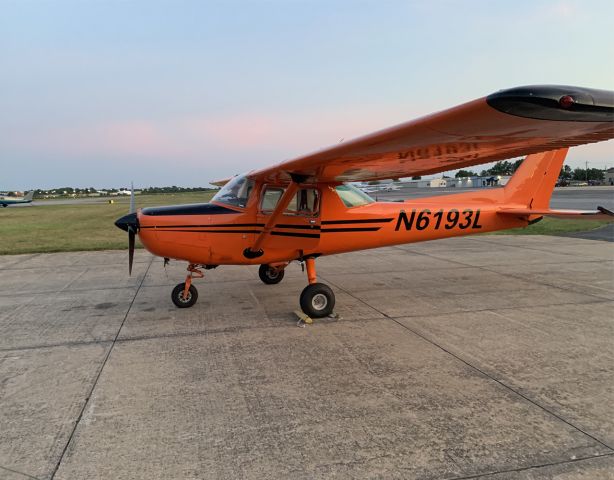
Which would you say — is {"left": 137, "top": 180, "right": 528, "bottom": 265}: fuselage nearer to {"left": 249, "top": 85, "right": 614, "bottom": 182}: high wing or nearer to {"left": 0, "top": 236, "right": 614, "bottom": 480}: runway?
{"left": 249, "top": 85, "right": 614, "bottom": 182}: high wing

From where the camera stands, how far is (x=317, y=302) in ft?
18.4

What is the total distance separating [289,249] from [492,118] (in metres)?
3.65

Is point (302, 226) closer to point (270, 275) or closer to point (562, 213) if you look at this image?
point (270, 275)

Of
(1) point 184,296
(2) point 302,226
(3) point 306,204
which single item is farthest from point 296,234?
(1) point 184,296

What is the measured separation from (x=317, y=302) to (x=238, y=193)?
198 cm

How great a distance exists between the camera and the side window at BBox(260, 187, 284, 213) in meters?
6.10

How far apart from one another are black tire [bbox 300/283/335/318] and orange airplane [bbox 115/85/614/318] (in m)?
0.01

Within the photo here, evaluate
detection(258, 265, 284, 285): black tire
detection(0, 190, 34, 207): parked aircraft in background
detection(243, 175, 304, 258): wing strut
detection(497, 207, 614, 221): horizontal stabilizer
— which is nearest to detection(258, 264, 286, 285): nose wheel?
detection(258, 265, 284, 285): black tire

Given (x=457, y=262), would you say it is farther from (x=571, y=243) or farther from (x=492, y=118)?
(x=492, y=118)

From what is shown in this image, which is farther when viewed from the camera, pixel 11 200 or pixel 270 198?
pixel 11 200

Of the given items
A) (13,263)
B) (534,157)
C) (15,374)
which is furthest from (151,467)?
(13,263)

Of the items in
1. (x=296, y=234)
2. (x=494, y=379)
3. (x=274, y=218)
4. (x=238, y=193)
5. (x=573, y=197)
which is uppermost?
(x=238, y=193)

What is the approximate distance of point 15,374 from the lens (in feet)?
13.1

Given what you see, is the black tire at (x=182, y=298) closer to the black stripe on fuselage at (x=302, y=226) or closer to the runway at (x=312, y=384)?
the runway at (x=312, y=384)
